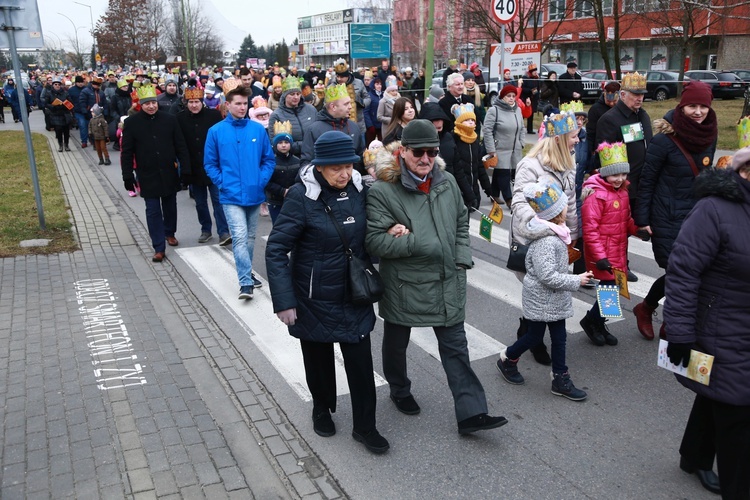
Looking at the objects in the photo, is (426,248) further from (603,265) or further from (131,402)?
(131,402)

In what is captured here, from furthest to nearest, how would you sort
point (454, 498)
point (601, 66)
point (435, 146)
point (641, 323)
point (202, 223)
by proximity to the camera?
point (601, 66) < point (202, 223) < point (641, 323) < point (435, 146) < point (454, 498)

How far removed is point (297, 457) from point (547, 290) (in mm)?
2037

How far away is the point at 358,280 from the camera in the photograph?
161 inches

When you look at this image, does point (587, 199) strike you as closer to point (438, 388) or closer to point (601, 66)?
point (438, 388)

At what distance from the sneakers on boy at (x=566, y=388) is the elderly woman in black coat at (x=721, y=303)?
139cm

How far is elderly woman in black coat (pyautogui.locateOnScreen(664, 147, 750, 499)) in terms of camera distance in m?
3.34

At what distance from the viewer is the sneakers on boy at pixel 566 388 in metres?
4.93

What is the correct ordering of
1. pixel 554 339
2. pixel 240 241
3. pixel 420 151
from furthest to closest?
pixel 240 241 → pixel 554 339 → pixel 420 151

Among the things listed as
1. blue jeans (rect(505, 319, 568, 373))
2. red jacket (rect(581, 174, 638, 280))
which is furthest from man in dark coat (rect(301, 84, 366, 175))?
blue jeans (rect(505, 319, 568, 373))

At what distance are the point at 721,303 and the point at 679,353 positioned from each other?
323 mm

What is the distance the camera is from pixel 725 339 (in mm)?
3408

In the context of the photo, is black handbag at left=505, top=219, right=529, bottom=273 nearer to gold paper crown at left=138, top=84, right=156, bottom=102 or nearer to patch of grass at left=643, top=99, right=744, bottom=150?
gold paper crown at left=138, top=84, right=156, bottom=102

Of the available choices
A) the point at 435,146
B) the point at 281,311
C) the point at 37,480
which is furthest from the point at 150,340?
the point at 435,146

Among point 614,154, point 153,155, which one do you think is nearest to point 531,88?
point 153,155
